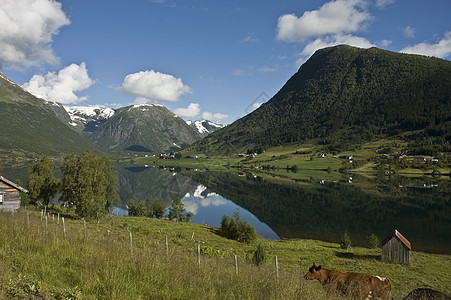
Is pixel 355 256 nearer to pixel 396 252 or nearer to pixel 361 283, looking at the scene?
pixel 396 252

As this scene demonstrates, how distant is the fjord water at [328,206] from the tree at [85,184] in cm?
3845

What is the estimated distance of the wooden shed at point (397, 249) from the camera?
111 feet

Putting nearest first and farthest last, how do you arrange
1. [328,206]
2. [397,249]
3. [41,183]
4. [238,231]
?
[397,249]
[238,231]
[41,183]
[328,206]

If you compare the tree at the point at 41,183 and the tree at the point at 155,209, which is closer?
A: the tree at the point at 41,183

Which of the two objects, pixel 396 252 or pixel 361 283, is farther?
pixel 396 252

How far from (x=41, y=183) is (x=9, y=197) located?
15.2m

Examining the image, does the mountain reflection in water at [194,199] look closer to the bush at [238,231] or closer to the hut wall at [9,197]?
the bush at [238,231]

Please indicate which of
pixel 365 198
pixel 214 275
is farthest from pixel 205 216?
pixel 214 275

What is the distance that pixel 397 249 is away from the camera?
112ft

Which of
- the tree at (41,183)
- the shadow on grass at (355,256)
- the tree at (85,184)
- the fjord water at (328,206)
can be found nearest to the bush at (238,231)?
the shadow on grass at (355,256)

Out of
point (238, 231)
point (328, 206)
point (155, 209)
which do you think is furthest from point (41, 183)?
point (328, 206)

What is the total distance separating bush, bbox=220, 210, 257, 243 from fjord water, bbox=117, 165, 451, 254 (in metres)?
17.6

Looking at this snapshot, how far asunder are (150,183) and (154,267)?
566 ft

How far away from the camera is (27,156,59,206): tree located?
54938 mm
